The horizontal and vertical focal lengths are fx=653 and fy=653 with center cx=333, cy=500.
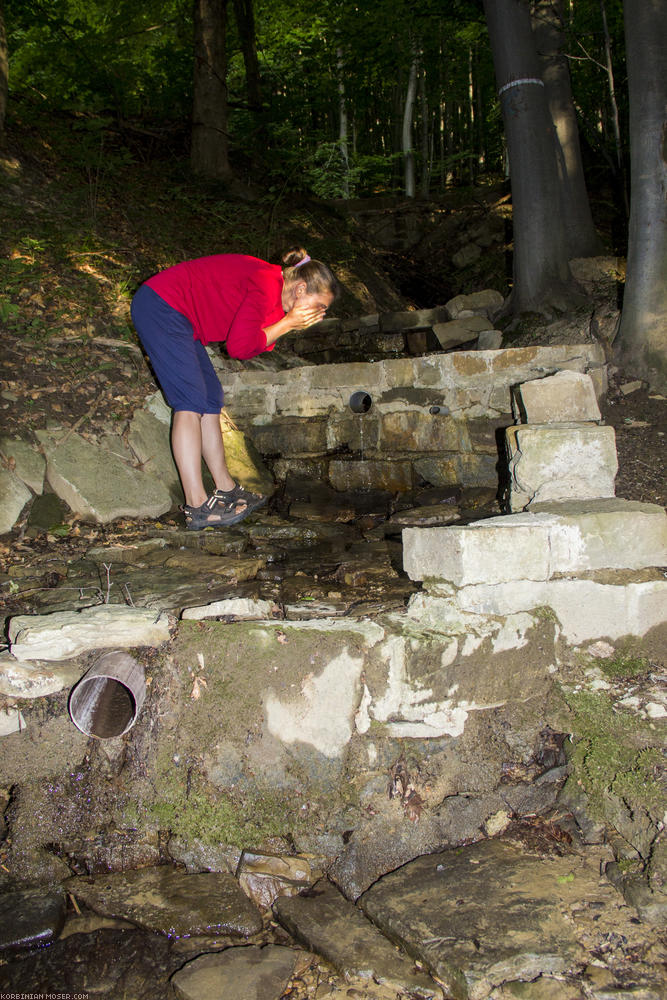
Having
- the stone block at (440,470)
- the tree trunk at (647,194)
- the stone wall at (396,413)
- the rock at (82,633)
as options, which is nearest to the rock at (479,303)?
the tree trunk at (647,194)

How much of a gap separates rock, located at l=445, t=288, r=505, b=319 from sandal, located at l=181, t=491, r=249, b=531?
3717mm

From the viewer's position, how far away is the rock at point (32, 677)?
7.50ft

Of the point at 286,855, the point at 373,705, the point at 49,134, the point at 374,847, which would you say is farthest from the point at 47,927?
the point at 49,134

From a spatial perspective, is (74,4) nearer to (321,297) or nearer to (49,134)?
(49,134)

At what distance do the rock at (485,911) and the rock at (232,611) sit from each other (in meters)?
0.99

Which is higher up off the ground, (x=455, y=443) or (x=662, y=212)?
(x=662, y=212)

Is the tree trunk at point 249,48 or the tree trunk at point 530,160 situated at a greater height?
the tree trunk at point 249,48

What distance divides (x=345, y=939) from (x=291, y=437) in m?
3.78

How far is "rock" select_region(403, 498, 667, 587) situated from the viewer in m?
2.55

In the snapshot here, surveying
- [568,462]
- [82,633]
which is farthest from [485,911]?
[568,462]

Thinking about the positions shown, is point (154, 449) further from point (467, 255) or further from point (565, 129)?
point (467, 255)

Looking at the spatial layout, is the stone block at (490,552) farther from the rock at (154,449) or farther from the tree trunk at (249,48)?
the tree trunk at (249,48)

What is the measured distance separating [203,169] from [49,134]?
6.48ft

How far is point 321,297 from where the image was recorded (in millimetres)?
3451
